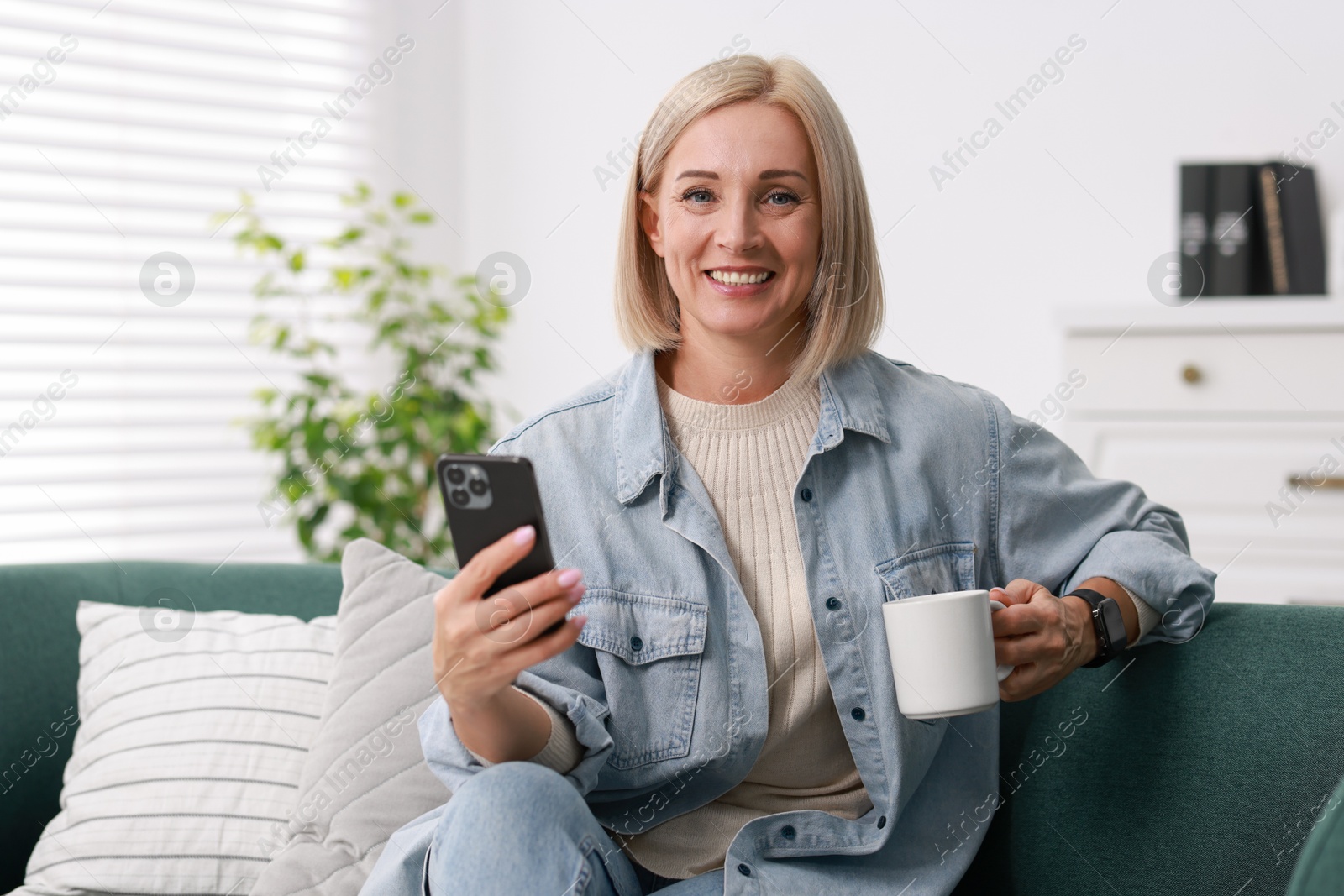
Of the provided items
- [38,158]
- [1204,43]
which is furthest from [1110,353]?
[38,158]

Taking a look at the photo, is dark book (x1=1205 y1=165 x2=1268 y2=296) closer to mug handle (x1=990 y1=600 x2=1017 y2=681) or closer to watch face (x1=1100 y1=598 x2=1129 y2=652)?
watch face (x1=1100 y1=598 x2=1129 y2=652)

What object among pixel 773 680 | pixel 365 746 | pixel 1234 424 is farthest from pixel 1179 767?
pixel 1234 424

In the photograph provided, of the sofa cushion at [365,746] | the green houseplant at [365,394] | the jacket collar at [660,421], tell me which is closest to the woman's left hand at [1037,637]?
the jacket collar at [660,421]

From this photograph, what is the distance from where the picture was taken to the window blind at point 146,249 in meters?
2.61

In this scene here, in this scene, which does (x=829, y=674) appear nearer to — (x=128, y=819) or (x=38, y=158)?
(x=128, y=819)

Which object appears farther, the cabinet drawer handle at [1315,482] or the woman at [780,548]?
the cabinet drawer handle at [1315,482]

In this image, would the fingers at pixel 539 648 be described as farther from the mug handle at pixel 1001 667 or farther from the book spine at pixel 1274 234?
the book spine at pixel 1274 234

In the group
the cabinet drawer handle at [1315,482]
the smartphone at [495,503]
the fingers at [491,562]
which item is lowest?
the cabinet drawer handle at [1315,482]

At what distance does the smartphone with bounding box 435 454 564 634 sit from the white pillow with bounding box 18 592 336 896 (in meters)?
0.70

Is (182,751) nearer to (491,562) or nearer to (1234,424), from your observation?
(491,562)

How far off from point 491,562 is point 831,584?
0.42 meters

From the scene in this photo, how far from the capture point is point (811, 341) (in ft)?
4.21

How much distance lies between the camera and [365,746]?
4.49ft

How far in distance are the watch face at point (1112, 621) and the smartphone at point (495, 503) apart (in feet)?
1.96
